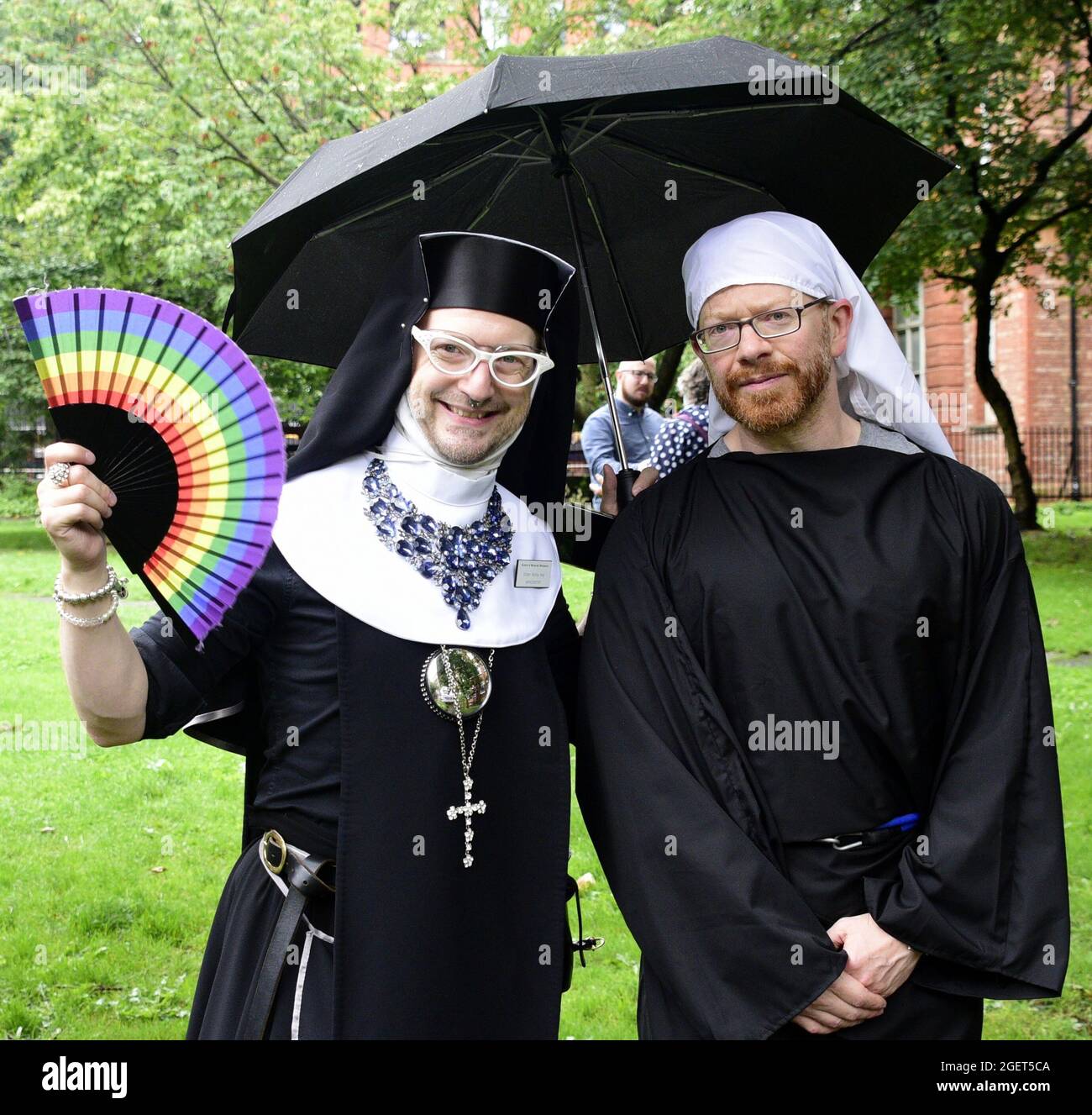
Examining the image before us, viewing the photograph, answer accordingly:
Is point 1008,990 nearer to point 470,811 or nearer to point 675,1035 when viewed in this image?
point 675,1035

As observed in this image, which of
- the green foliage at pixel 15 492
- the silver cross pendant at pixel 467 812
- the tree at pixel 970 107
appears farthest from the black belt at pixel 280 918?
the green foliage at pixel 15 492

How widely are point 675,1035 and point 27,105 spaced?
13.1m

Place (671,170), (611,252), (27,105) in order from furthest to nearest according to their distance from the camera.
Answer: (27,105)
(611,252)
(671,170)

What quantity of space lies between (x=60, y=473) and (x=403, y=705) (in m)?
0.80

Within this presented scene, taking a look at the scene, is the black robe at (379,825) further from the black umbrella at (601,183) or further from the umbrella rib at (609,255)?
the umbrella rib at (609,255)

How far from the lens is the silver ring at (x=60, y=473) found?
1989 mm

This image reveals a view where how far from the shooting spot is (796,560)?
Result: 102 inches

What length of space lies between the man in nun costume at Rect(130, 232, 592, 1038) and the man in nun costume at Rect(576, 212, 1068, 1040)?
0.76 ft

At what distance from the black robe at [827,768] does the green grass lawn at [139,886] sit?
187cm

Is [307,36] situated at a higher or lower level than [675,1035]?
higher

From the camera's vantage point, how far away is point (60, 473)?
200cm
